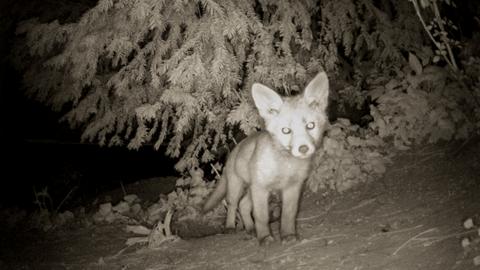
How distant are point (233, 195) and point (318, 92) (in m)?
1.55

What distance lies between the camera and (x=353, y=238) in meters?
3.96

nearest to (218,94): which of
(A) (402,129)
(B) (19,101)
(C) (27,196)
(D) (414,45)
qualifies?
(A) (402,129)

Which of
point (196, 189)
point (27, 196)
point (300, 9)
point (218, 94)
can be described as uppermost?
point (300, 9)

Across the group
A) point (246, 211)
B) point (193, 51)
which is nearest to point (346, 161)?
point (246, 211)

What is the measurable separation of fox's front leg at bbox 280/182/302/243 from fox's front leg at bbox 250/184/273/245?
6.3 inches

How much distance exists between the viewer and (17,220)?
6895 millimetres

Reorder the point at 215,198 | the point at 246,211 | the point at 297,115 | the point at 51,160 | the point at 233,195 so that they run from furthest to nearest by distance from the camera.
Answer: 1. the point at 51,160
2. the point at 215,198
3. the point at 233,195
4. the point at 246,211
5. the point at 297,115

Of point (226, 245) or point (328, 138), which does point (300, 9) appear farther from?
point (226, 245)

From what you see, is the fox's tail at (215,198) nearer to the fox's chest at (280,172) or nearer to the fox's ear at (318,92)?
the fox's chest at (280,172)

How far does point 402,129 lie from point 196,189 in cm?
278

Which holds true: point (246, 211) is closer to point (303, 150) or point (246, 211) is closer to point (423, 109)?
point (303, 150)

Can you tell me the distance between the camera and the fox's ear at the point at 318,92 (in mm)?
4457

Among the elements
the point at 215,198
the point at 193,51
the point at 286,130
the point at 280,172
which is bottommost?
the point at 215,198

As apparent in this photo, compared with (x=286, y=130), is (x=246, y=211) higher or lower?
lower
